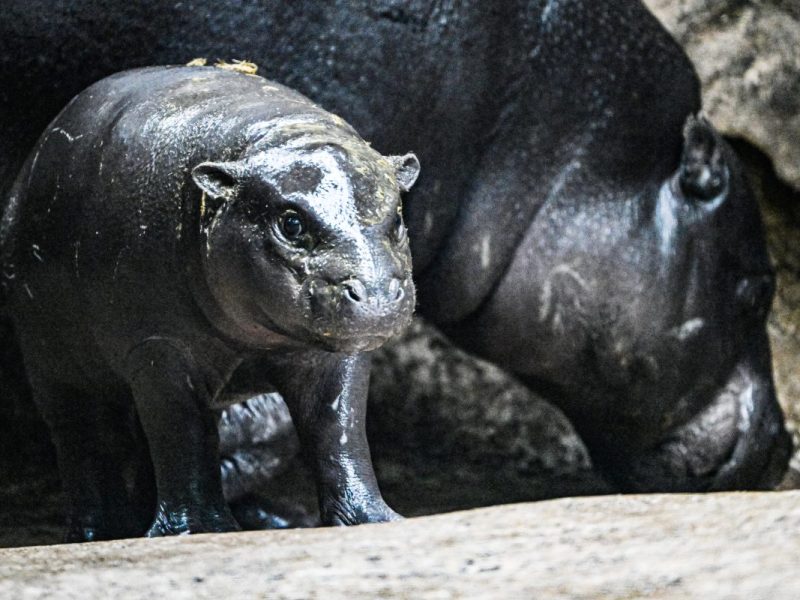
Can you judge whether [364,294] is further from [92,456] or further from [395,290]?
[92,456]

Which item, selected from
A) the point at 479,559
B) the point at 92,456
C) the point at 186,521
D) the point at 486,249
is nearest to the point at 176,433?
the point at 186,521

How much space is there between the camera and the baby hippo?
103 inches

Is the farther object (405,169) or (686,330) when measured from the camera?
(686,330)

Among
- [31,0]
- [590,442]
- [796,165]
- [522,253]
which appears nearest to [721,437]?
[590,442]

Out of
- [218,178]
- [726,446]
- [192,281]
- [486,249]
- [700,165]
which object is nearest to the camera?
[218,178]

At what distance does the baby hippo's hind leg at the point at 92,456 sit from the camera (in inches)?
125

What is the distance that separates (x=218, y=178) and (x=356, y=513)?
594 mm

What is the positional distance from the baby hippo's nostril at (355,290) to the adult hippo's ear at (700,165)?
1795mm

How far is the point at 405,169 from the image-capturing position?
284 cm

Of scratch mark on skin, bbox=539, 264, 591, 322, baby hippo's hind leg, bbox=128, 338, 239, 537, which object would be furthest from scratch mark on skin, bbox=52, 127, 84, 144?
scratch mark on skin, bbox=539, 264, 591, 322

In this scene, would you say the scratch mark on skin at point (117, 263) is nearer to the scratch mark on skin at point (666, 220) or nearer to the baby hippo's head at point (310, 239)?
the baby hippo's head at point (310, 239)

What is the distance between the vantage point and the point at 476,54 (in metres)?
3.89

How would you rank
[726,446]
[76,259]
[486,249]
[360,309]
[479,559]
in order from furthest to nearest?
[726,446] < [486,249] < [76,259] < [360,309] < [479,559]

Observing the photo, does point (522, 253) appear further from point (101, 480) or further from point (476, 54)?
point (101, 480)
